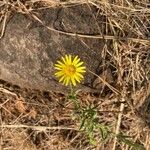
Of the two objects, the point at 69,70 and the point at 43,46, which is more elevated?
the point at 43,46

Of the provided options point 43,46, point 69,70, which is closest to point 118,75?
point 43,46

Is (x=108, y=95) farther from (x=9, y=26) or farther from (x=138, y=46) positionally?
(x=9, y=26)

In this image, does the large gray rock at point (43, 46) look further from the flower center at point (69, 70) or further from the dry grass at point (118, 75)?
the flower center at point (69, 70)

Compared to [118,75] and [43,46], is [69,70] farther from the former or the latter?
[118,75]

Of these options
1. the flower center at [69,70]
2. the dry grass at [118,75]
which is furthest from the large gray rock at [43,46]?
the flower center at [69,70]

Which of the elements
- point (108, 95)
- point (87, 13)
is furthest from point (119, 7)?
point (108, 95)

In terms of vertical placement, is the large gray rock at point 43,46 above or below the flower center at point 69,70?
above
